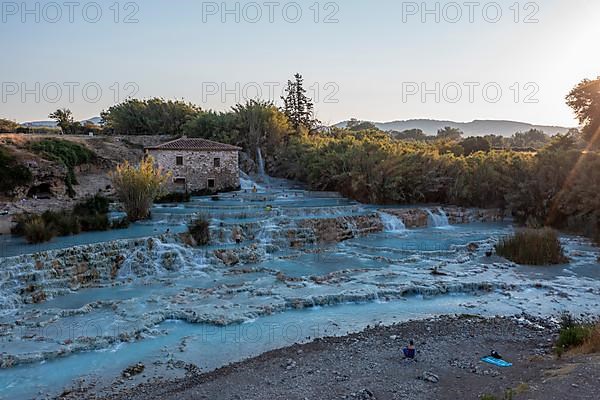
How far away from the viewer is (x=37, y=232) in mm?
13461

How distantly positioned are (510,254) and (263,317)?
8.17 metres

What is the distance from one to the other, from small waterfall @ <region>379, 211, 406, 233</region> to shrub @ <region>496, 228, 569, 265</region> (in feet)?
18.0

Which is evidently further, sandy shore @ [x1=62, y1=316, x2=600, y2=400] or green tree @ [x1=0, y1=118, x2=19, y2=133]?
green tree @ [x1=0, y1=118, x2=19, y2=133]

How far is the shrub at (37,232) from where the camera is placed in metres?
13.4

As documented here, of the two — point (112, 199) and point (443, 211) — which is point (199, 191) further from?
point (443, 211)

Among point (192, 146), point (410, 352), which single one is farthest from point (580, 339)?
point (192, 146)

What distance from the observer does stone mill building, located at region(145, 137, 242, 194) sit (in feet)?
83.8

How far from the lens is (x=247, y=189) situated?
27891mm

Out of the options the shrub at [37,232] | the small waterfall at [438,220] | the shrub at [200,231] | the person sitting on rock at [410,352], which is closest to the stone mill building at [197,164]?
the shrub at [200,231]

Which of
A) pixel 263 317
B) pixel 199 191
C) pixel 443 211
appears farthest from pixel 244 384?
pixel 199 191

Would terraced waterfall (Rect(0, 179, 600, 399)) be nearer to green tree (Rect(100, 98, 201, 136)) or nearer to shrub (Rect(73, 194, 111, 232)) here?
shrub (Rect(73, 194, 111, 232))

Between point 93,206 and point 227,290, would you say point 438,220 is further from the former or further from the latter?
point 93,206

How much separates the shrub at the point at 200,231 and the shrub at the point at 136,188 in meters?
3.16

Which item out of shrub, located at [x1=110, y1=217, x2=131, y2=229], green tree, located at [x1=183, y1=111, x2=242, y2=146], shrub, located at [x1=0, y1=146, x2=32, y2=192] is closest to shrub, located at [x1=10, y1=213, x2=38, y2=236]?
shrub, located at [x1=110, y1=217, x2=131, y2=229]
